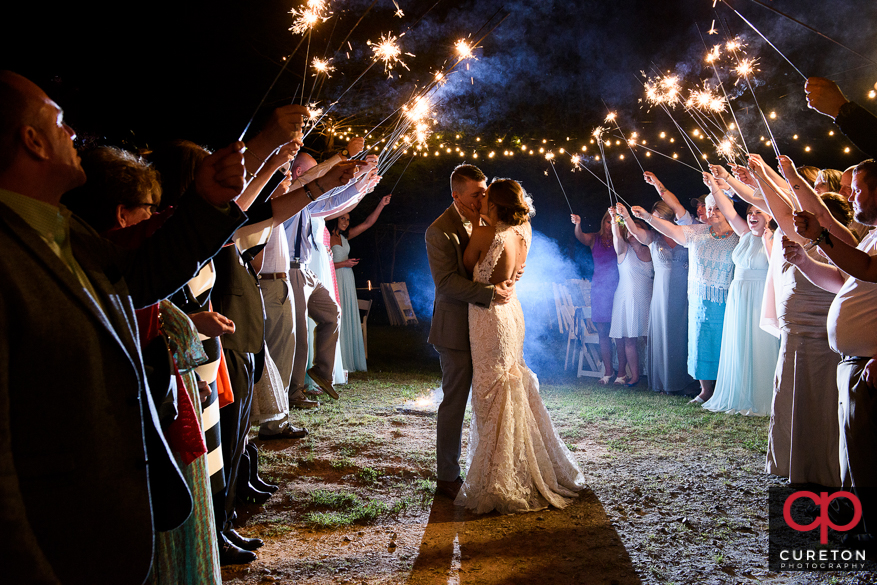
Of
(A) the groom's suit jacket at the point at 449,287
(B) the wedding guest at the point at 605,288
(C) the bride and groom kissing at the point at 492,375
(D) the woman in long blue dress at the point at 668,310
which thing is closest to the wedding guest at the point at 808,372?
(C) the bride and groom kissing at the point at 492,375

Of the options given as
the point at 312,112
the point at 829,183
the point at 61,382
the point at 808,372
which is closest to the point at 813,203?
the point at 829,183

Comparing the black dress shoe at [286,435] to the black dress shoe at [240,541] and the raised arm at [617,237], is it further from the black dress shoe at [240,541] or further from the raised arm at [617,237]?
the raised arm at [617,237]

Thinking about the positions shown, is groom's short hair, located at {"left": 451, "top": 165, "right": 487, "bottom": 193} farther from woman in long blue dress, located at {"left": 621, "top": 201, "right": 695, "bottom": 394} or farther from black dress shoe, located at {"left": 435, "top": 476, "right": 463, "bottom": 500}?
woman in long blue dress, located at {"left": 621, "top": 201, "right": 695, "bottom": 394}

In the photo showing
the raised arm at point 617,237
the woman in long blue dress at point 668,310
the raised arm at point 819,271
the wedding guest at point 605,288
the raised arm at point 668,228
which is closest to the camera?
the raised arm at point 819,271

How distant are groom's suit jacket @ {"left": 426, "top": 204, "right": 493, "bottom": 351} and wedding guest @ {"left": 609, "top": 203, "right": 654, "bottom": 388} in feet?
15.5

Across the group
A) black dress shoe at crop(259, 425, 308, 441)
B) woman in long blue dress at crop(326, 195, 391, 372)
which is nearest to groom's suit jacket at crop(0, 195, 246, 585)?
black dress shoe at crop(259, 425, 308, 441)

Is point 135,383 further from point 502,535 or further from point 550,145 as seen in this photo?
point 550,145

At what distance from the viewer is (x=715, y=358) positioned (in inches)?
270

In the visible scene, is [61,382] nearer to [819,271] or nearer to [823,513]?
[819,271]

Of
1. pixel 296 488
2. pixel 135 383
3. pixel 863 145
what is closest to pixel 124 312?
pixel 135 383

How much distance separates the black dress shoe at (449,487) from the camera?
3.84 meters

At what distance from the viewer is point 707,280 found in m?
6.80

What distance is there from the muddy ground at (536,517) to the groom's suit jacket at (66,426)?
1624mm

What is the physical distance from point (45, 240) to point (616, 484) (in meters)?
3.84
